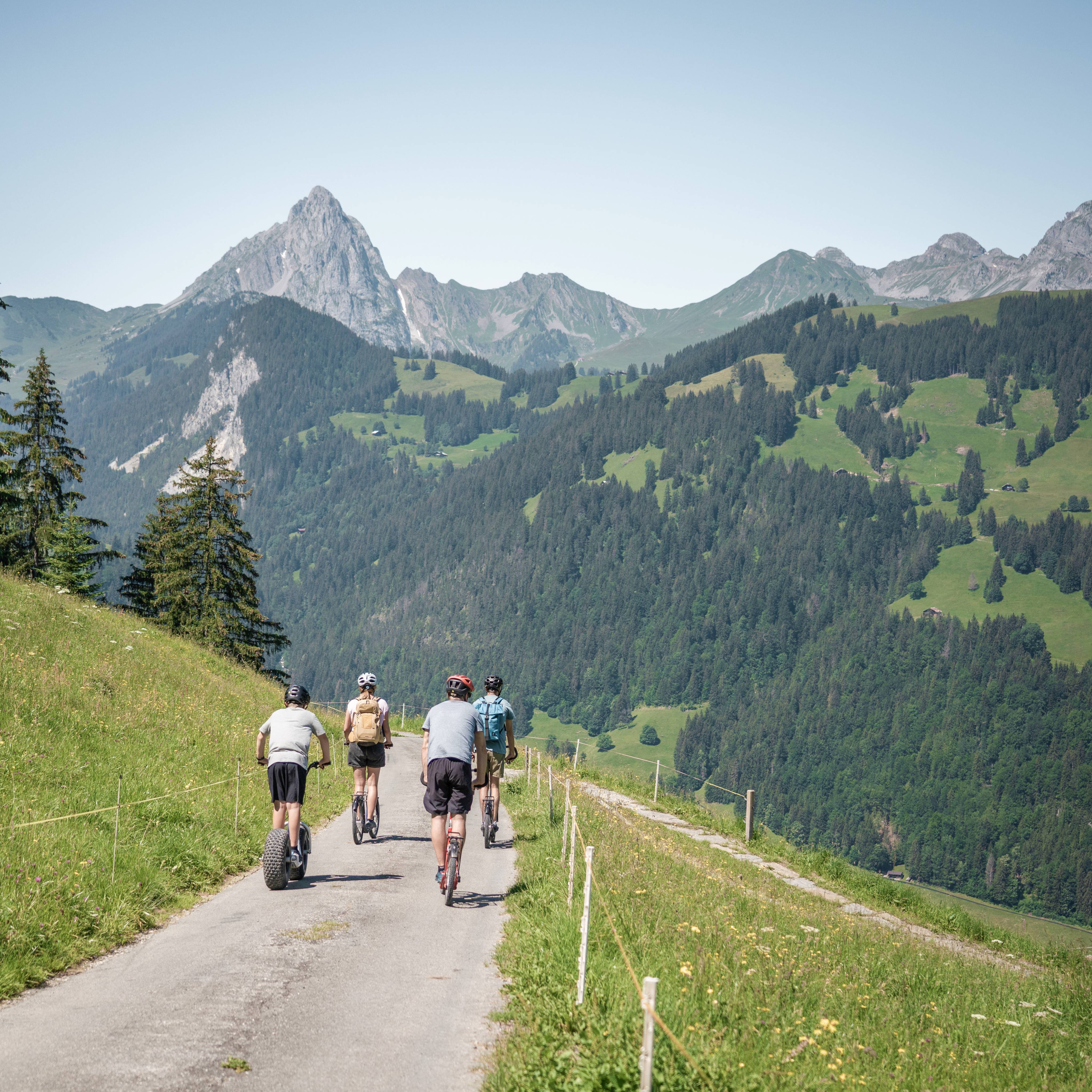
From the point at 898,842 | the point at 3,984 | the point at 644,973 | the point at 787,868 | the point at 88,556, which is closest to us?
the point at 3,984

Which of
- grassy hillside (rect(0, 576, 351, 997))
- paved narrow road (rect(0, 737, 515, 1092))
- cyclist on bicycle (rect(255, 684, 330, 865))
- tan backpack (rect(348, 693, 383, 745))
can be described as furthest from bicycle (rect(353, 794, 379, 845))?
paved narrow road (rect(0, 737, 515, 1092))

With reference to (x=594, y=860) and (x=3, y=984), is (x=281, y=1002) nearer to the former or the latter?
(x=3, y=984)

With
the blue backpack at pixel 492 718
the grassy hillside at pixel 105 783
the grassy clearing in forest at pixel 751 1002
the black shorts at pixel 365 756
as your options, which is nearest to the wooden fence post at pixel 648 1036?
the grassy clearing in forest at pixel 751 1002

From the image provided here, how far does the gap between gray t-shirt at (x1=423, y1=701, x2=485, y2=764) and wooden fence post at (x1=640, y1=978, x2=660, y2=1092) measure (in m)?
6.89

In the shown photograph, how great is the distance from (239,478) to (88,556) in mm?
8679

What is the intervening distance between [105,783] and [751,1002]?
10.8 meters

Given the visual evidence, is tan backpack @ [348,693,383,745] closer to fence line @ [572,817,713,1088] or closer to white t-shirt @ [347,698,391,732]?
white t-shirt @ [347,698,391,732]

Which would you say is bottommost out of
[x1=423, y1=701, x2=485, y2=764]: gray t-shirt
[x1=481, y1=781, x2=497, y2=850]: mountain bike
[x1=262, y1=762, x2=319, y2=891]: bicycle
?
[x1=481, y1=781, x2=497, y2=850]: mountain bike

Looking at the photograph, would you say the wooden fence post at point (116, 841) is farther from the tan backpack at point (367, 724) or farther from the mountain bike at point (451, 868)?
the tan backpack at point (367, 724)

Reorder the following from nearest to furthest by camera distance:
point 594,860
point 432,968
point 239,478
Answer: point 432,968 → point 594,860 → point 239,478

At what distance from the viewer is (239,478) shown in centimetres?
5206

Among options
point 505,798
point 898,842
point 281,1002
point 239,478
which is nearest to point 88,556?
point 239,478

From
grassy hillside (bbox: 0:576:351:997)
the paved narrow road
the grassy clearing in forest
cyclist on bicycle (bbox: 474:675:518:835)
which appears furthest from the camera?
cyclist on bicycle (bbox: 474:675:518:835)

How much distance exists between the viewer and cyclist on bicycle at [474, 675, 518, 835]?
1645 centimetres
